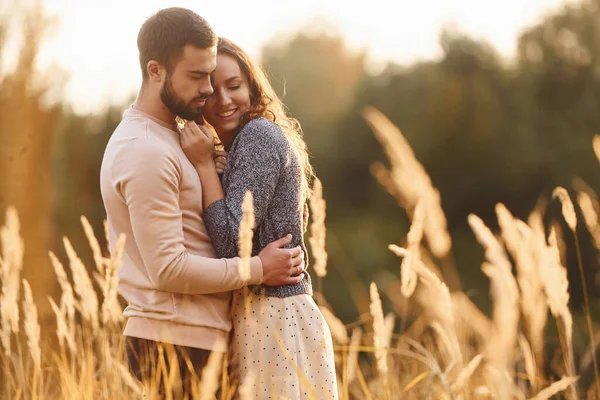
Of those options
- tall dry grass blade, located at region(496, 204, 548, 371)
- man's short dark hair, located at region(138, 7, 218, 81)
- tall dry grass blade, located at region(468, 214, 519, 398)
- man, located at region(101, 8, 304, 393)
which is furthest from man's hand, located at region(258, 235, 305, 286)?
tall dry grass blade, located at region(468, 214, 519, 398)

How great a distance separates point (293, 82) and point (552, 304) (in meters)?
25.8

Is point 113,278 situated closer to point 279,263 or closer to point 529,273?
point 279,263

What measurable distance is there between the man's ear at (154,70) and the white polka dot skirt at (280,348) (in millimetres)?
719

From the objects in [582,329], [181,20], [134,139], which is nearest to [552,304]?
[134,139]

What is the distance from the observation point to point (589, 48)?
69.2ft

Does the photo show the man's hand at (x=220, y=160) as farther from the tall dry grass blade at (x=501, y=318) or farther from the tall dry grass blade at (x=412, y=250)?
the tall dry grass blade at (x=501, y=318)

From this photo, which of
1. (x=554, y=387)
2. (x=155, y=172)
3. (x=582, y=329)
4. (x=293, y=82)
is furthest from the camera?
(x=293, y=82)

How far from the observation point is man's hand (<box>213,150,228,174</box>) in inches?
98.6

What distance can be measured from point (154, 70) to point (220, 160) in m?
0.35

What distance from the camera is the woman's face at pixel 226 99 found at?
260 cm

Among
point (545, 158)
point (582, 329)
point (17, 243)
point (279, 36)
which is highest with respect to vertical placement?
point (279, 36)

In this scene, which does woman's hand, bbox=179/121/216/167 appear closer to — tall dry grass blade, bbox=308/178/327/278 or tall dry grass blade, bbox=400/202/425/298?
tall dry grass blade, bbox=308/178/327/278

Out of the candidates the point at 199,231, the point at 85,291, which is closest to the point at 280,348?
the point at 199,231

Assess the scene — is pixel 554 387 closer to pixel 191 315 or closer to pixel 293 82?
pixel 191 315
